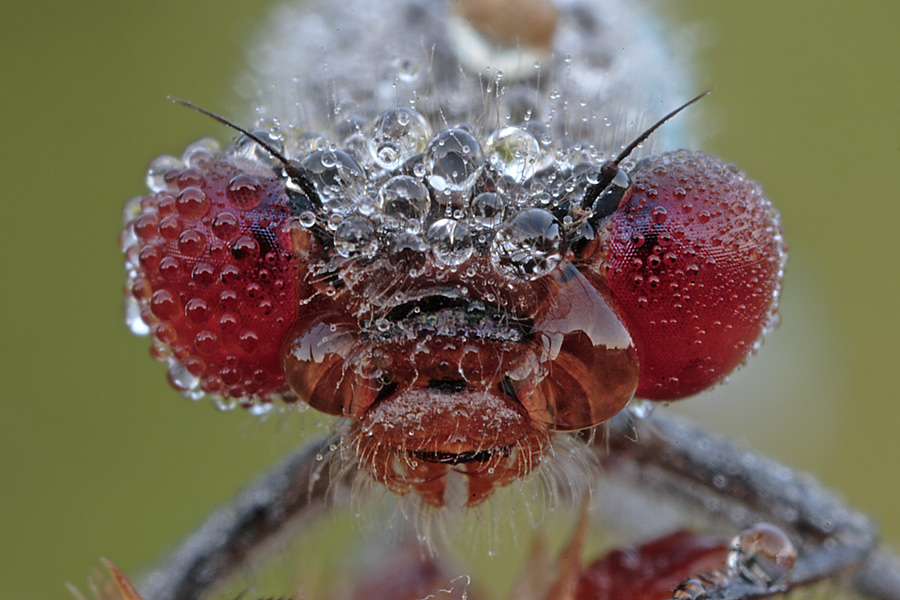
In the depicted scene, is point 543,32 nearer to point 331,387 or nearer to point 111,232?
point 331,387

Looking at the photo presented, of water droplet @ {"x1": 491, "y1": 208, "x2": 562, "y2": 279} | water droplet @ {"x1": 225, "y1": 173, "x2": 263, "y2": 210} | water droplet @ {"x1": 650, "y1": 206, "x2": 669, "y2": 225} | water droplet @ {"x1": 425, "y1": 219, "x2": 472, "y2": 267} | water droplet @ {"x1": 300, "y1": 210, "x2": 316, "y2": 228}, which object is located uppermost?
water droplet @ {"x1": 225, "y1": 173, "x2": 263, "y2": 210}

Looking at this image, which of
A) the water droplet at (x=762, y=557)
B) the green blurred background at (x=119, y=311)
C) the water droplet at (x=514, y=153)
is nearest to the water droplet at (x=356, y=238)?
the water droplet at (x=514, y=153)

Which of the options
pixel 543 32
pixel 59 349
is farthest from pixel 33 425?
pixel 543 32

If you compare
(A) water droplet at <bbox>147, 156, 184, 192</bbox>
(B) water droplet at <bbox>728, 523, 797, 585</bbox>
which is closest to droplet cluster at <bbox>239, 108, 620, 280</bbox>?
(A) water droplet at <bbox>147, 156, 184, 192</bbox>

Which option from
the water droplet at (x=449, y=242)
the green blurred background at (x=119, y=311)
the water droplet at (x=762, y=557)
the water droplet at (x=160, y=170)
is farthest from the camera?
the green blurred background at (x=119, y=311)

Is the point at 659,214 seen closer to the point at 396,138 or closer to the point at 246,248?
the point at 396,138

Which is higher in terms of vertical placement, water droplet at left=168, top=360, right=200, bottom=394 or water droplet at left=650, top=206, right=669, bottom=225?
water droplet at left=168, top=360, right=200, bottom=394

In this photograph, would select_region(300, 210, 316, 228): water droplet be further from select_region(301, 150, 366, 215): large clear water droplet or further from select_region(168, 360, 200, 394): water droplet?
select_region(168, 360, 200, 394): water droplet

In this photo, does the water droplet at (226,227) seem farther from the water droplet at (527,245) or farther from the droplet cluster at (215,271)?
the water droplet at (527,245)
